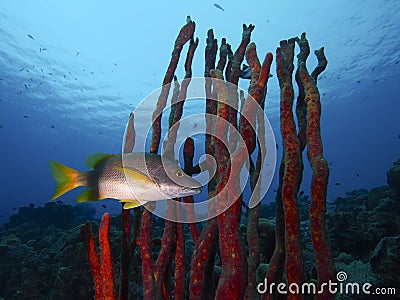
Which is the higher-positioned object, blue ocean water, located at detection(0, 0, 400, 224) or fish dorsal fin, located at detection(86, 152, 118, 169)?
blue ocean water, located at detection(0, 0, 400, 224)

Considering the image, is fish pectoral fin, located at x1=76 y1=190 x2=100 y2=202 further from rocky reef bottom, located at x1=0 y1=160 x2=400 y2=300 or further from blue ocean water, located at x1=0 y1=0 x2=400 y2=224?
blue ocean water, located at x1=0 y1=0 x2=400 y2=224

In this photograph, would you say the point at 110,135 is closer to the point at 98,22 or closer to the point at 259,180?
the point at 98,22

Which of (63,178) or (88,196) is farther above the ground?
(63,178)

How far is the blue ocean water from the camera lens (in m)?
21.4

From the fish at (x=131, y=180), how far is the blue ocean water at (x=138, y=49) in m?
13.5

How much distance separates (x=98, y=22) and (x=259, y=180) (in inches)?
1057

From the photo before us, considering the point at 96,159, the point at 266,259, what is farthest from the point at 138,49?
the point at 96,159

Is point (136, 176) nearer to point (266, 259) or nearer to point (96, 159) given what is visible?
point (96, 159)

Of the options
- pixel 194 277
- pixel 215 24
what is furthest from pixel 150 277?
pixel 215 24

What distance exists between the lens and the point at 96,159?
96.9 inches

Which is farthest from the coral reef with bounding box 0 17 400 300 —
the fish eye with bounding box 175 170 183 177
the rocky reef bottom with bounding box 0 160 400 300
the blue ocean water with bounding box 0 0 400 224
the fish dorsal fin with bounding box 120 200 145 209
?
the blue ocean water with bounding box 0 0 400 224

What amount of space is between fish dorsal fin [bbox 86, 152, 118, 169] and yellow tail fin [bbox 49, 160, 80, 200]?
19cm

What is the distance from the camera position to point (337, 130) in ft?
186

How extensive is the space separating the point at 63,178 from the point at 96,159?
32 centimetres
